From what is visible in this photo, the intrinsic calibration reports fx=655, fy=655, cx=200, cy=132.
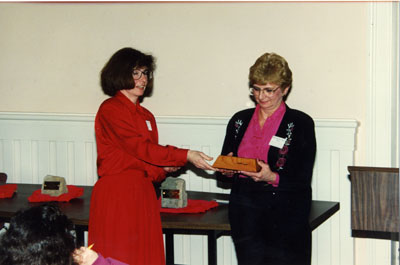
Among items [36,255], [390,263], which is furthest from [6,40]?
[36,255]

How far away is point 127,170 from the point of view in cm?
385

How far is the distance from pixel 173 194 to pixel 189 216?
223 millimetres

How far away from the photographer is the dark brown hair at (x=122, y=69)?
12.6ft

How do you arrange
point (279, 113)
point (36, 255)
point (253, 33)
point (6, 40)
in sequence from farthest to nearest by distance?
point (6, 40), point (253, 33), point (279, 113), point (36, 255)

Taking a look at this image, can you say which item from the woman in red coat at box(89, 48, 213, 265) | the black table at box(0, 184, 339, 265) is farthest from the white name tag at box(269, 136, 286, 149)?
the black table at box(0, 184, 339, 265)

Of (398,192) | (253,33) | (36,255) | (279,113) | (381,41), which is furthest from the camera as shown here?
(253,33)

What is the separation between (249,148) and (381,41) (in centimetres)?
127

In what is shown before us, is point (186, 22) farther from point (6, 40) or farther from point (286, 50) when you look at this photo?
point (6, 40)

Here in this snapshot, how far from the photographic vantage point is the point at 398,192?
6.55ft

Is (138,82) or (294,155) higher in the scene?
(138,82)

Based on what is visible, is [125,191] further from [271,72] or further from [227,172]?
[271,72]

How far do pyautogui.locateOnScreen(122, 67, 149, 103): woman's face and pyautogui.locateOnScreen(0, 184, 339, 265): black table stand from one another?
2.49 feet

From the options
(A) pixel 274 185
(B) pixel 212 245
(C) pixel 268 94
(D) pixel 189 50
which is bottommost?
(B) pixel 212 245

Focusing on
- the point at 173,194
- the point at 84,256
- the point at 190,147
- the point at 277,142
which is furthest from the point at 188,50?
the point at 84,256
